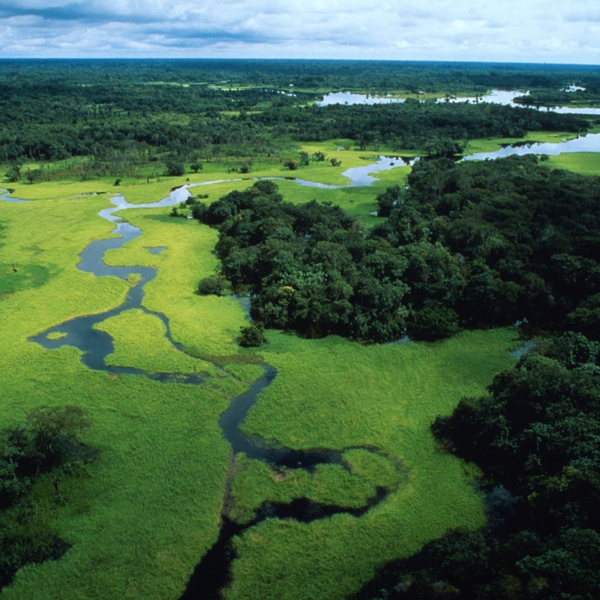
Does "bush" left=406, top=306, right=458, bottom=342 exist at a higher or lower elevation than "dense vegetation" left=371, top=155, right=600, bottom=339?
lower

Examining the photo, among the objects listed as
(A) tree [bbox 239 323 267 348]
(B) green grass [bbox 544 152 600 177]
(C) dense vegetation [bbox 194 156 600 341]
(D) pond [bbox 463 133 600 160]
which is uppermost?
(D) pond [bbox 463 133 600 160]

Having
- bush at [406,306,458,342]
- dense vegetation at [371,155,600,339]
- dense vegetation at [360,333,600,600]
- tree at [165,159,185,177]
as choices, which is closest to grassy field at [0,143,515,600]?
bush at [406,306,458,342]

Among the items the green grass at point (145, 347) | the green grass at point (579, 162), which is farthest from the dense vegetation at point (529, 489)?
the green grass at point (579, 162)

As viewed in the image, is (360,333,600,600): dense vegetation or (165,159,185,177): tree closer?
(360,333,600,600): dense vegetation

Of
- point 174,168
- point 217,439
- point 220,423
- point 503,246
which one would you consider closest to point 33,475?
→ point 217,439

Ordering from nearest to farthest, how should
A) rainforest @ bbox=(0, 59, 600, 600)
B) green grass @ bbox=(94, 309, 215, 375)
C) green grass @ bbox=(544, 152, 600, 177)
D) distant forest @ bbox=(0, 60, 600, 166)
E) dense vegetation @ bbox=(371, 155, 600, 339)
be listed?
rainforest @ bbox=(0, 59, 600, 600) → green grass @ bbox=(94, 309, 215, 375) → dense vegetation @ bbox=(371, 155, 600, 339) → green grass @ bbox=(544, 152, 600, 177) → distant forest @ bbox=(0, 60, 600, 166)

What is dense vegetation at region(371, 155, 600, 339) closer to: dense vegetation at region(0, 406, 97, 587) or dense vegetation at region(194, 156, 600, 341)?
dense vegetation at region(194, 156, 600, 341)
